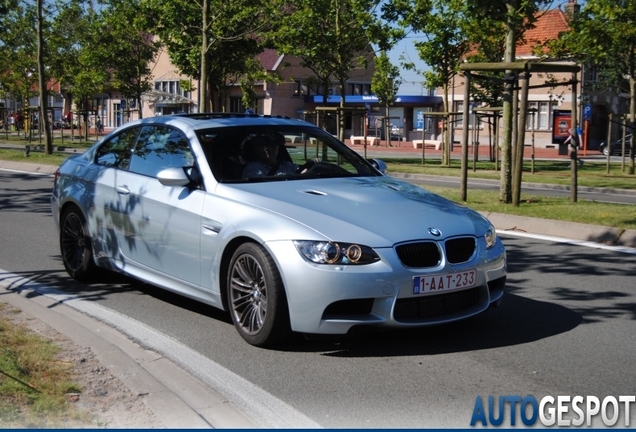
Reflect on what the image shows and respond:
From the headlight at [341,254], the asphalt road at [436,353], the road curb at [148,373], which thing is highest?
the headlight at [341,254]

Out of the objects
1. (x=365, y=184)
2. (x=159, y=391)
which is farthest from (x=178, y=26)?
(x=159, y=391)

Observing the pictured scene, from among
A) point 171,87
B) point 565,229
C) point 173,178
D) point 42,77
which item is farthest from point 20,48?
point 173,178

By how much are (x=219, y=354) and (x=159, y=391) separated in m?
1.06

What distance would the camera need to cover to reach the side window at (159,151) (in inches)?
280

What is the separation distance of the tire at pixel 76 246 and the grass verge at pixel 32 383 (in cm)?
198

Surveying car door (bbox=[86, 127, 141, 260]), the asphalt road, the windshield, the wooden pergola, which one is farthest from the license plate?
the wooden pergola

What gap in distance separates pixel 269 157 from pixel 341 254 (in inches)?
72.2

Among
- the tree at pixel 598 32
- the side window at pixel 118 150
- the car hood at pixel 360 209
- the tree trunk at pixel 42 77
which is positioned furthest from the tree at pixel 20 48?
the car hood at pixel 360 209

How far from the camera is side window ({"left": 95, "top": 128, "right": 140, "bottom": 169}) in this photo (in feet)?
25.9

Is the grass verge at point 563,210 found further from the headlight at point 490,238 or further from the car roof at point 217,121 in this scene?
the car roof at point 217,121

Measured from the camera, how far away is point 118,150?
808 centimetres

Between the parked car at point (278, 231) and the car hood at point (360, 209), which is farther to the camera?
the car hood at point (360, 209)

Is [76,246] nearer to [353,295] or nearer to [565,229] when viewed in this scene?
[353,295]

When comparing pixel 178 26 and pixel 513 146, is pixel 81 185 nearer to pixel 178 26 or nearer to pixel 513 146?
pixel 513 146
